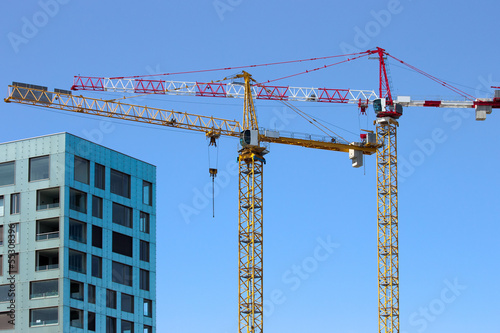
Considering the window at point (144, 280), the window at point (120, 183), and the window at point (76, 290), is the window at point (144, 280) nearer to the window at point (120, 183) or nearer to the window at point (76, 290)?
the window at point (120, 183)

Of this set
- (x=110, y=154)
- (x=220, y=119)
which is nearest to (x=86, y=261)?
(x=110, y=154)

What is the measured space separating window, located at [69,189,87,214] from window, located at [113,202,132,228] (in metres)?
4.74

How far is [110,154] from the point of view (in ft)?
364

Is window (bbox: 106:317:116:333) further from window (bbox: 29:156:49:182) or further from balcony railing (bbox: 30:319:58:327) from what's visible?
window (bbox: 29:156:49:182)

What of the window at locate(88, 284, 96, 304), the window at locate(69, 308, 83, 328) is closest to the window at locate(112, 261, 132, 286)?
the window at locate(88, 284, 96, 304)

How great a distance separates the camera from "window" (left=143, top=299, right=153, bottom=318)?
112 m

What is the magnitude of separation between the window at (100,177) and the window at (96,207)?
1382 mm

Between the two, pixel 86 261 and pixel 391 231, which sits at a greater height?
pixel 391 231

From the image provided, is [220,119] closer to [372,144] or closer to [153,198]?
[372,144]

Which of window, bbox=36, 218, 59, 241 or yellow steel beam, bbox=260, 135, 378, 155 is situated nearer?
window, bbox=36, 218, 59, 241

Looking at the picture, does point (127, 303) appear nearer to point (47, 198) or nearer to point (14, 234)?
point (14, 234)

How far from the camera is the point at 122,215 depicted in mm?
111688

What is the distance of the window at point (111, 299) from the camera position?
4225 inches

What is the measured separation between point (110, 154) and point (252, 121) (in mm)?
58415
